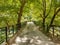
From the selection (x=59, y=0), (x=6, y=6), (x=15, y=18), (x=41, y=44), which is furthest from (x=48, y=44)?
(x=15, y=18)

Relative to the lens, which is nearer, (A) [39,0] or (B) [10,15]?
(B) [10,15]

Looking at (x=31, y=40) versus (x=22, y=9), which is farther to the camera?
(x=22, y=9)

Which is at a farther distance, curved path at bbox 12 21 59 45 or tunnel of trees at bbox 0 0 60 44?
tunnel of trees at bbox 0 0 60 44

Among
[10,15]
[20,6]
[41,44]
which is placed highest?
[20,6]

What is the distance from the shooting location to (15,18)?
57.5ft

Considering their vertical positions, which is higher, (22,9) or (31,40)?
(22,9)

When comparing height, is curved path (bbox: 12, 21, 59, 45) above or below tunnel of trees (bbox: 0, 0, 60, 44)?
below

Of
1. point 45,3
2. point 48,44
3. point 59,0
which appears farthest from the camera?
point 45,3

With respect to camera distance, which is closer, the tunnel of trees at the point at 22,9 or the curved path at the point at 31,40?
the curved path at the point at 31,40

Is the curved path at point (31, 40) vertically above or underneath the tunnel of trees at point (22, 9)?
underneath

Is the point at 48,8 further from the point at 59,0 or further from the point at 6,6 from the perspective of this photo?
the point at 6,6

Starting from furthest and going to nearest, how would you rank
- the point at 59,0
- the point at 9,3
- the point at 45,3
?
the point at 45,3 < the point at 9,3 < the point at 59,0

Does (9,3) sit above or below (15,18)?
above

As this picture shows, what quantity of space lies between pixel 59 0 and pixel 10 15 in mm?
5850
